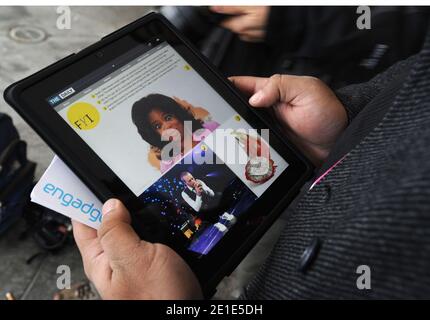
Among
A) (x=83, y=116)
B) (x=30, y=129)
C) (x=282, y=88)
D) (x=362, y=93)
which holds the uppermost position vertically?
(x=30, y=129)

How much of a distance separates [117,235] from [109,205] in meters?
0.05

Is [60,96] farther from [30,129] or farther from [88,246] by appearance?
[30,129]

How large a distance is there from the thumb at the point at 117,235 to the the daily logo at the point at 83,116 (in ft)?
0.47

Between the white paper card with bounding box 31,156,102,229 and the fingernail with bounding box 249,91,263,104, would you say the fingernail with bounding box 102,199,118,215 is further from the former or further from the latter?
the fingernail with bounding box 249,91,263,104

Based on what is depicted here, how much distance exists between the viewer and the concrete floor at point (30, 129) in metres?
1.43

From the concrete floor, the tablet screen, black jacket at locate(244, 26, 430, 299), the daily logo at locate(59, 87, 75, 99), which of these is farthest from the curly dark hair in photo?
the concrete floor

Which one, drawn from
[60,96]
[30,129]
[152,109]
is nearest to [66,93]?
[60,96]

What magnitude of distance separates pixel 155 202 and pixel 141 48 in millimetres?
313

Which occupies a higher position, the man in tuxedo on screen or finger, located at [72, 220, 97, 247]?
finger, located at [72, 220, 97, 247]

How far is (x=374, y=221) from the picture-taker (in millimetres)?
404

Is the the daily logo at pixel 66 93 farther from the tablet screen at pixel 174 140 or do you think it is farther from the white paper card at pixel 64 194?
the white paper card at pixel 64 194

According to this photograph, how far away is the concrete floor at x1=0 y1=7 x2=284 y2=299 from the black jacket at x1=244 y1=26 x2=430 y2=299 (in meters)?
0.99

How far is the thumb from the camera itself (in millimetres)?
597
